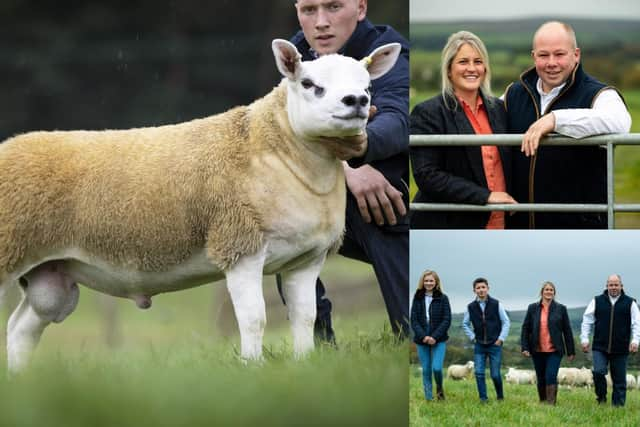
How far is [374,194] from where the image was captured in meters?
5.74

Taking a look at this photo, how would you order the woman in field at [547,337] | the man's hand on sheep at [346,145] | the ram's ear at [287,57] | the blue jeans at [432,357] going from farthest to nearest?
the blue jeans at [432,357], the woman in field at [547,337], the man's hand on sheep at [346,145], the ram's ear at [287,57]

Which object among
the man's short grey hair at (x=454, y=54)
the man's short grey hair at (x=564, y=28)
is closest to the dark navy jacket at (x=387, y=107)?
the man's short grey hair at (x=454, y=54)

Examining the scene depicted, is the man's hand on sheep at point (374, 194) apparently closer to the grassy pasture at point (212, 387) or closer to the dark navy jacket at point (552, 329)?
the grassy pasture at point (212, 387)

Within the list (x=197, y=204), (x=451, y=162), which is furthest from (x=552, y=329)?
(x=197, y=204)

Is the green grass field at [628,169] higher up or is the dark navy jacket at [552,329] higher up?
the green grass field at [628,169]

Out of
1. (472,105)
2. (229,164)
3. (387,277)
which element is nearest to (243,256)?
(229,164)

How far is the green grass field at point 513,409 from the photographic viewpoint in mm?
5559

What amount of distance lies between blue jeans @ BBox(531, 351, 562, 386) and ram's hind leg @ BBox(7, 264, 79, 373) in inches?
87.4

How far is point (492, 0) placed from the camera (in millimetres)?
5676

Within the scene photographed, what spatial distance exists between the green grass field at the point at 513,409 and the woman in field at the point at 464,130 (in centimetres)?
80

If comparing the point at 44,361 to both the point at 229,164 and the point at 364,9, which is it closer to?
the point at 229,164

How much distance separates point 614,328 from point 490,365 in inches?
24.2

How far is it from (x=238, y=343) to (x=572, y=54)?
2105 mm

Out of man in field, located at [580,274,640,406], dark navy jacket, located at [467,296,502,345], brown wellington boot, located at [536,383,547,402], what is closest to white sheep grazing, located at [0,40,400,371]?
dark navy jacket, located at [467,296,502,345]
